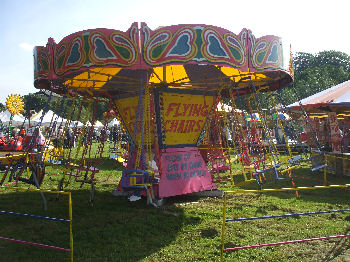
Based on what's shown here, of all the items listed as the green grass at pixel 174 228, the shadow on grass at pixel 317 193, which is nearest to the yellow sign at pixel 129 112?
the green grass at pixel 174 228

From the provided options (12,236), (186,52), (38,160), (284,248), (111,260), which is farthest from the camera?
(38,160)

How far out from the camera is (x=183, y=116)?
25.3 feet

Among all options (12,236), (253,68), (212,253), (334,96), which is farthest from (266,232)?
(334,96)

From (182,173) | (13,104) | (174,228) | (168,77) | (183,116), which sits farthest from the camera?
(13,104)

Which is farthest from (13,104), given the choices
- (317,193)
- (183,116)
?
(317,193)

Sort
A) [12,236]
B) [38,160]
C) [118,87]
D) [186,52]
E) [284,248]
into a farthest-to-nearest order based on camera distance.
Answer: [118,87], [38,160], [186,52], [12,236], [284,248]

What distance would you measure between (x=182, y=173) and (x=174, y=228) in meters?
2.36

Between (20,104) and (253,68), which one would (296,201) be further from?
(20,104)

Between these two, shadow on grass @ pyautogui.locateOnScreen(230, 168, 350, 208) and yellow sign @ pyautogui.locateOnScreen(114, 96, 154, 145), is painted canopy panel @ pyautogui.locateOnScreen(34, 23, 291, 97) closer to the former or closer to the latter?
yellow sign @ pyautogui.locateOnScreen(114, 96, 154, 145)

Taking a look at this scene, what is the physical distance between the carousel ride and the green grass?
27.9 inches

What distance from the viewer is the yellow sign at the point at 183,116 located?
749cm

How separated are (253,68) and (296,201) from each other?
3.37 m

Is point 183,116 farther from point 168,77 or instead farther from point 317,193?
point 317,193

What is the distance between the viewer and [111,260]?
3.99 m
